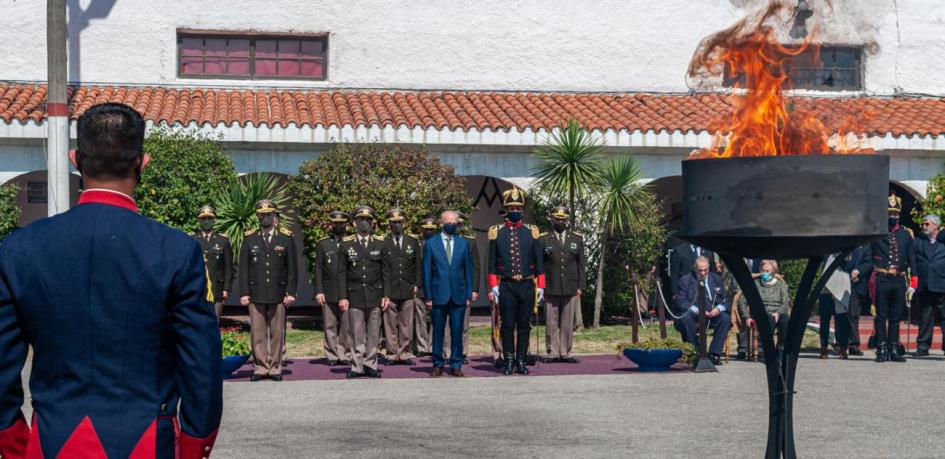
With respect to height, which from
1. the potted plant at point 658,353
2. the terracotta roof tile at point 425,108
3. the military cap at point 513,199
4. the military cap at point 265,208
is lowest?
the potted plant at point 658,353

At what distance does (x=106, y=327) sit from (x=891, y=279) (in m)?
13.4

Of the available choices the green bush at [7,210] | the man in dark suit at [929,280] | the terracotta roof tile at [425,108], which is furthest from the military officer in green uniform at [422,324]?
the green bush at [7,210]

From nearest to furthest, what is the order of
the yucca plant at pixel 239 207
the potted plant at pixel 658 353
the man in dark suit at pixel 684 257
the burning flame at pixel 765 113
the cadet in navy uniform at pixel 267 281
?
the burning flame at pixel 765 113 → the cadet in navy uniform at pixel 267 281 → the potted plant at pixel 658 353 → the yucca plant at pixel 239 207 → the man in dark suit at pixel 684 257

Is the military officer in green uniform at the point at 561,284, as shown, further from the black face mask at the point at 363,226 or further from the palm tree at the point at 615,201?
the palm tree at the point at 615,201

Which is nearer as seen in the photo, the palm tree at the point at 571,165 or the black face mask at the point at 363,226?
the black face mask at the point at 363,226

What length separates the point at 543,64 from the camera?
23.8 metres

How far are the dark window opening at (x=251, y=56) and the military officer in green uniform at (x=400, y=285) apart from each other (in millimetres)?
8654

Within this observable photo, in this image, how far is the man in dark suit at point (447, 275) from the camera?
1407 centimetres

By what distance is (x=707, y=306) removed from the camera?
15391mm

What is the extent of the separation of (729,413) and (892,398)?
1.93 meters

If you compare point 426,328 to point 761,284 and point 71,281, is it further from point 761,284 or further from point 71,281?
point 71,281

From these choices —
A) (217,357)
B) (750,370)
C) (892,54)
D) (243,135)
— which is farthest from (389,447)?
(892,54)

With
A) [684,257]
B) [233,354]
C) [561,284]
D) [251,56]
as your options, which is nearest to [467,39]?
[251,56]

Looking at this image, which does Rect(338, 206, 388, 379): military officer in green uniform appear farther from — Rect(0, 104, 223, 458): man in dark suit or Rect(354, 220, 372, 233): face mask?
Rect(0, 104, 223, 458): man in dark suit
